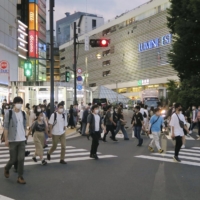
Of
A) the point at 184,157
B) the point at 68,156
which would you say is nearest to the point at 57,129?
the point at 68,156

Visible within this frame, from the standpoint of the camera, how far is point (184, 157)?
12.1 m

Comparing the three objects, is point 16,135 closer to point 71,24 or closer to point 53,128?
point 53,128

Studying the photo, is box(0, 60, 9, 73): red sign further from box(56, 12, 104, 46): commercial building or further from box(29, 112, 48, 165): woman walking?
box(56, 12, 104, 46): commercial building

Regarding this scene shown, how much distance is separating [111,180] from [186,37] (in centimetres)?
2382

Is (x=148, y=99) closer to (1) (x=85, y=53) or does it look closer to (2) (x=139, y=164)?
(2) (x=139, y=164)

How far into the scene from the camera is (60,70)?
139 m

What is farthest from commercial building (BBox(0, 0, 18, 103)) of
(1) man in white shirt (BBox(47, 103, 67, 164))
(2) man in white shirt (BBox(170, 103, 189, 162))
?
(2) man in white shirt (BBox(170, 103, 189, 162))

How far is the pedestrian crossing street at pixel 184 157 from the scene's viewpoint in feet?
36.6

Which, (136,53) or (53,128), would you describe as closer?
(53,128)

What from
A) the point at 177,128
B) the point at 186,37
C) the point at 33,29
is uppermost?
the point at 33,29

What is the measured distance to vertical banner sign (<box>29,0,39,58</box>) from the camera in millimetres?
45625

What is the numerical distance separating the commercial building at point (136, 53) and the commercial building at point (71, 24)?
12661 mm

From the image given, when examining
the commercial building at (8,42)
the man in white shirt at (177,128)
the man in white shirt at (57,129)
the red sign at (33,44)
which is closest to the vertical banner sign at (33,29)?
the red sign at (33,44)

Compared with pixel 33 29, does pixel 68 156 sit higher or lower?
lower
